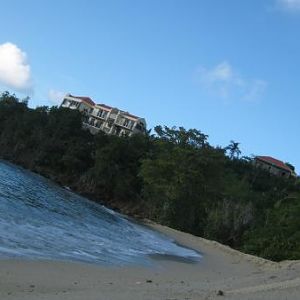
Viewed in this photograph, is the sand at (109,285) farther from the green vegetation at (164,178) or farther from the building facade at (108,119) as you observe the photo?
the building facade at (108,119)

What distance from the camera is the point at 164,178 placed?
65.2 meters

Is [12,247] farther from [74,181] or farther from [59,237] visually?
[74,181]

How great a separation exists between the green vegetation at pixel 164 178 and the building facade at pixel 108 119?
30.8 meters

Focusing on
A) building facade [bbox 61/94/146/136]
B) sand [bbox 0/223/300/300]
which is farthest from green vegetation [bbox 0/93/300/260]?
building facade [bbox 61/94/146/136]

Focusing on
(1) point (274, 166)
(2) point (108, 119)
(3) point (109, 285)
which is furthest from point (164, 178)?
(1) point (274, 166)

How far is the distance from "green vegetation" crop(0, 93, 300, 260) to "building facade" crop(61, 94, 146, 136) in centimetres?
3078

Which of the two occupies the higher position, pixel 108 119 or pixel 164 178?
pixel 108 119

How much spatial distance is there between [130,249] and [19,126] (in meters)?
89.6

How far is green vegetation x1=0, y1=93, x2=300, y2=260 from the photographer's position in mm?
53222

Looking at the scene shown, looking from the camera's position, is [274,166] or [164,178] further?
[274,166]

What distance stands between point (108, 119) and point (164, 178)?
3494 inches

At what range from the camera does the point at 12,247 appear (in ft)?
63.9

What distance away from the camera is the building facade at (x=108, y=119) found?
15025 cm

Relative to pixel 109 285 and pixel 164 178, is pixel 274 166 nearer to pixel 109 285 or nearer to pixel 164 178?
pixel 164 178
